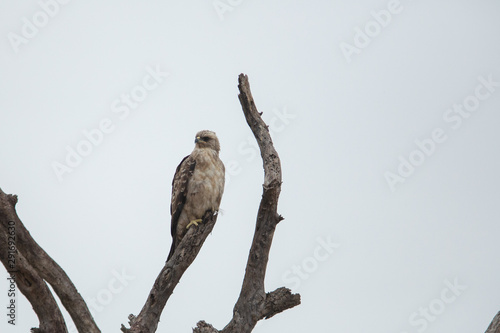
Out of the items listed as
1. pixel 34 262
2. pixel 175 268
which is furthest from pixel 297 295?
pixel 34 262

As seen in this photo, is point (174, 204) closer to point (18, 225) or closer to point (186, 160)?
point (186, 160)

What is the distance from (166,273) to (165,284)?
12 cm

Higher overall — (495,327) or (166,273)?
(166,273)

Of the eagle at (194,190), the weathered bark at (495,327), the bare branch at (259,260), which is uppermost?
the eagle at (194,190)

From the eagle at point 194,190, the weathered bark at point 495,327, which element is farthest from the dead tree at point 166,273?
the weathered bark at point 495,327

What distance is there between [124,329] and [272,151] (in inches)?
91.2

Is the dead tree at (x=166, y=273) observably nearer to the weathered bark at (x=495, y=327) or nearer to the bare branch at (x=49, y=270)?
the bare branch at (x=49, y=270)

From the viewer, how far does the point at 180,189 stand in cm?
753

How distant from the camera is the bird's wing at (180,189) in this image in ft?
24.6

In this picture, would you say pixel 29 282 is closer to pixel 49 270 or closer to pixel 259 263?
pixel 49 270

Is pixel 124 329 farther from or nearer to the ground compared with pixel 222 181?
nearer to the ground

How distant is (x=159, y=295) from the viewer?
581 cm

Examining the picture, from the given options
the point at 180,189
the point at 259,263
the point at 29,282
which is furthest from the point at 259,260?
the point at 29,282

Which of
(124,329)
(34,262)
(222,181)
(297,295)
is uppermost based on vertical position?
(222,181)
